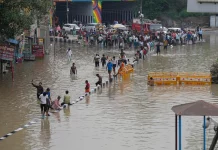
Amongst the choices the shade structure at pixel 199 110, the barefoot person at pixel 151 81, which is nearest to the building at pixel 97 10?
the barefoot person at pixel 151 81

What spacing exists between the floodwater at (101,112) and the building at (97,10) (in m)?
31.5

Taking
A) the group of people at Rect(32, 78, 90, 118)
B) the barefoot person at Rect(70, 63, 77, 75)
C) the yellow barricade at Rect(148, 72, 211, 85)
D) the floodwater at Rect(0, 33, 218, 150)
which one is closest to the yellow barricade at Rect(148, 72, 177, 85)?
the yellow barricade at Rect(148, 72, 211, 85)

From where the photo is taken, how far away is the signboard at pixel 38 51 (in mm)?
47188

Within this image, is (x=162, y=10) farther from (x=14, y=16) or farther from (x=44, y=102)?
(x=44, y=102)

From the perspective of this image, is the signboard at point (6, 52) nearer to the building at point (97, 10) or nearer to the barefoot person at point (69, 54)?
the barefoot person at point (69, 54)

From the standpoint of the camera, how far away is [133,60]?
45750mm

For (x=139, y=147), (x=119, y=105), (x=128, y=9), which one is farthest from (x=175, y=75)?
(x=128, y=9)

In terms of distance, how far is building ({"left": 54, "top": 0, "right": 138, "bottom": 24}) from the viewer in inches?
2972

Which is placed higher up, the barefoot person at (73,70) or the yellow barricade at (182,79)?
the barefoot person at (73,70)

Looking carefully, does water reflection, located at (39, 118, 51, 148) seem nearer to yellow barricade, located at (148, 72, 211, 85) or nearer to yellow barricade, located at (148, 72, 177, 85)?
yellow barricade, located at (148, 72, 177, 85)

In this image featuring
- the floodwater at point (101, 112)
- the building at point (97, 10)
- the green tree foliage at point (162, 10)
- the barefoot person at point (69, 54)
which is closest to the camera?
the floodwater at point (101, 112)

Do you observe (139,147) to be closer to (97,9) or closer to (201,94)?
(201,94)

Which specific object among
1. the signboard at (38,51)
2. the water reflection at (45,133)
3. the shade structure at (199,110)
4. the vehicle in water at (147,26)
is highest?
the vehicle in water at (147,26)

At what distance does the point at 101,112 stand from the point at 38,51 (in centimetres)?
2076
